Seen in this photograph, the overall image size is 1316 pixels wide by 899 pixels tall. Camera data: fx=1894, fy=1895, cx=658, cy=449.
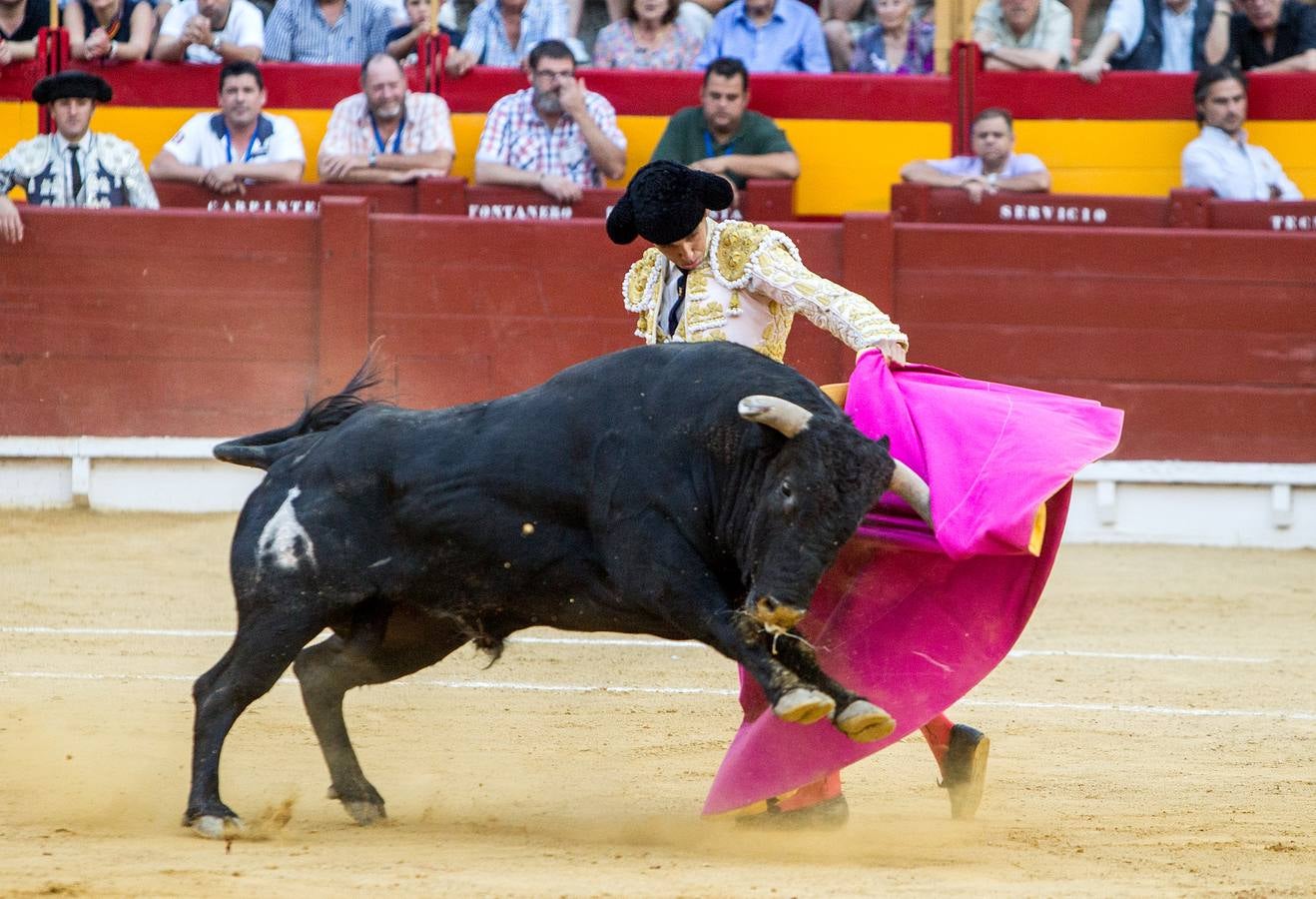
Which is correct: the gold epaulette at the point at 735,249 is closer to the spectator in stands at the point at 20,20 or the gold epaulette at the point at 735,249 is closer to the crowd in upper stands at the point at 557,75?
the crowd in upper stands at the point at 557,75

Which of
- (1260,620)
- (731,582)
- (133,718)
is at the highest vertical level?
(731,582)

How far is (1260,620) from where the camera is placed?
21.4ft

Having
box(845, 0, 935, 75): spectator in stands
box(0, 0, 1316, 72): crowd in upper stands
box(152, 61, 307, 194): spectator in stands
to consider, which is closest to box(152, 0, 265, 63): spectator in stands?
box(0, 0, 1316, 72): crowd in upper stands

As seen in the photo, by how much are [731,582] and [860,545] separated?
0.34m

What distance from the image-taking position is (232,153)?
8.26 m

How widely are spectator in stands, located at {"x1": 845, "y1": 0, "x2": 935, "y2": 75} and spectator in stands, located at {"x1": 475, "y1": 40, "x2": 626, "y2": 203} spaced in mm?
1404

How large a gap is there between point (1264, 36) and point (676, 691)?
16.7 feet

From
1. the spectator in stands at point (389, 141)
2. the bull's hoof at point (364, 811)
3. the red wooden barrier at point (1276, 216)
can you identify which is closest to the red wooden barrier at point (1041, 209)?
the red wooden barrier at point (1276, 216)

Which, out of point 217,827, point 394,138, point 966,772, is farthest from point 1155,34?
point 217,827

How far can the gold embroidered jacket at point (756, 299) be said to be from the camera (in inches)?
151

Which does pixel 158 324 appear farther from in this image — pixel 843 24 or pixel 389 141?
pixel 843 24

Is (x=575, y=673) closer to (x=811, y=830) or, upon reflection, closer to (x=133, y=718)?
(x=133, y=718)

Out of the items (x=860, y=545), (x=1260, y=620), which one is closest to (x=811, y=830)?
(x=860, y=545)

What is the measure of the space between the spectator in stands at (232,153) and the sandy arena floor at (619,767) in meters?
1.94
